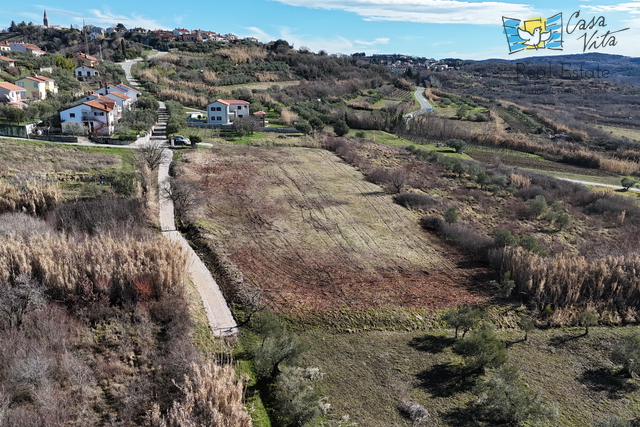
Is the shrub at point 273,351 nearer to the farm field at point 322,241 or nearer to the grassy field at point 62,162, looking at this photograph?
the farm field at point 322,241

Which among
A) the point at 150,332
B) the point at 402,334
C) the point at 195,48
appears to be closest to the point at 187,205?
the point at 150,332

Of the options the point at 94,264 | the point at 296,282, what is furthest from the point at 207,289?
the point at 94,264

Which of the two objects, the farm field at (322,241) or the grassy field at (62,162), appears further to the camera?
the grassy field at (62,162)

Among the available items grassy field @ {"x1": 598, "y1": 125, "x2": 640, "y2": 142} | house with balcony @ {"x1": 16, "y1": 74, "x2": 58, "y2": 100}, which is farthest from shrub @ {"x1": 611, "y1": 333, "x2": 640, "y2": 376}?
grassy field @ {"x1": 598, "y1": 125, "x2": 640, "y2": 142}

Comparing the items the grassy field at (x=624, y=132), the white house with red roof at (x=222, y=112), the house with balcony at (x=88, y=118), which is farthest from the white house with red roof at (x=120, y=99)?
the grassy field at (x=624, y=132)

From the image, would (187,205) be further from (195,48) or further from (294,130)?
(195,48)

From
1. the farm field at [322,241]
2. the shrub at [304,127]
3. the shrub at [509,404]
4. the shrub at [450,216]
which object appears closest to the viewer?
the shrub at [509,404]

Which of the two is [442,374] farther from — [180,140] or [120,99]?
[120,99]

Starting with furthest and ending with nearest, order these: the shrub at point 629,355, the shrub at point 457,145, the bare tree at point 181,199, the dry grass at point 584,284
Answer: the shrub at point 457,145 → the bare tree at point 181,199 → the dry grass at point 584,284 → the shrub at point 629,355
